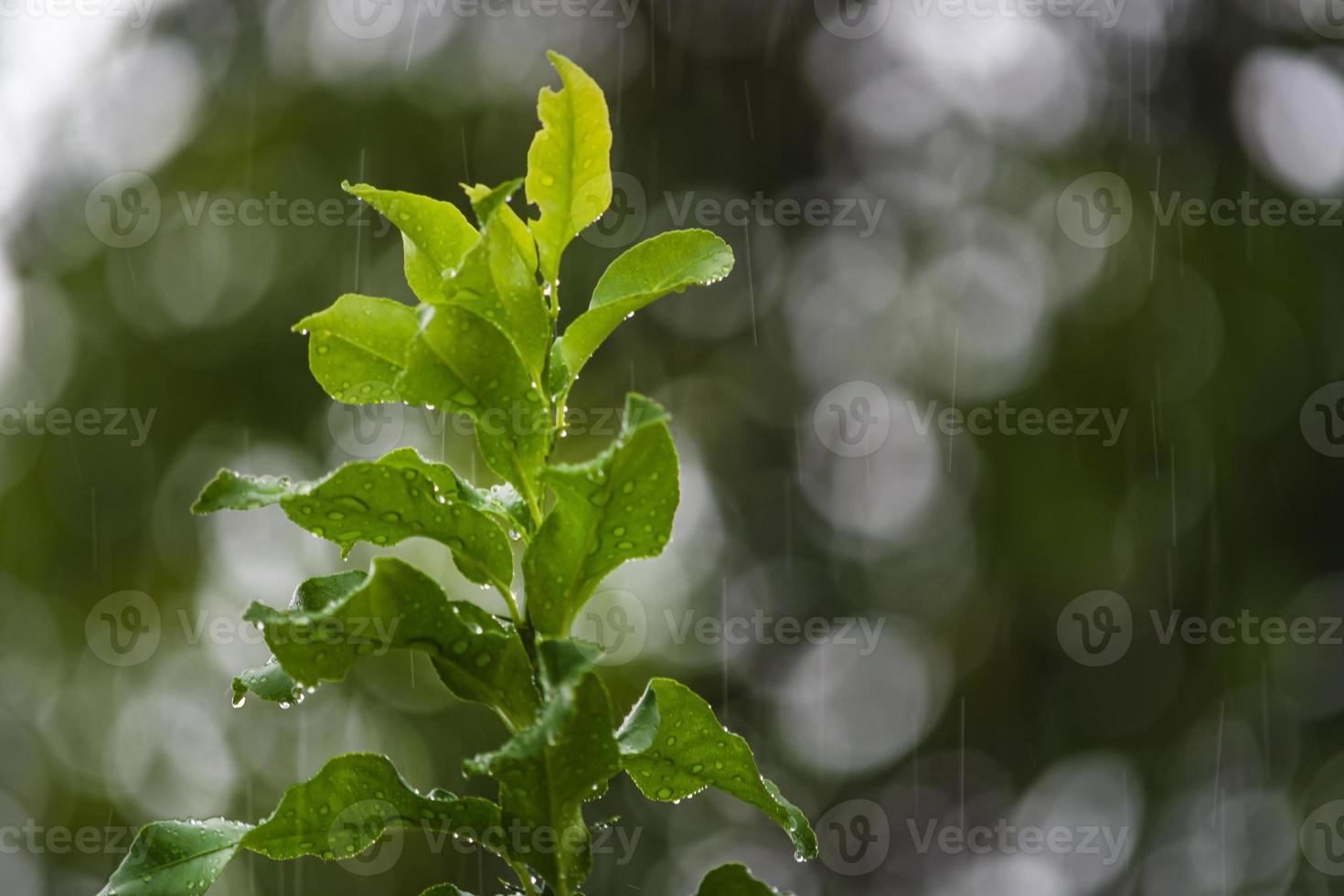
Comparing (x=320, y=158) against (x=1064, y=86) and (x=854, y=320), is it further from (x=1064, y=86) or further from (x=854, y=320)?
(x=1064, y=86)

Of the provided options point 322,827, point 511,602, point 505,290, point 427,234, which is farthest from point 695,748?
point 427,234

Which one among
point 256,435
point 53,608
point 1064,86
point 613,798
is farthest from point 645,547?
point 1064,86

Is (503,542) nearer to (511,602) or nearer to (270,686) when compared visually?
(511,602)

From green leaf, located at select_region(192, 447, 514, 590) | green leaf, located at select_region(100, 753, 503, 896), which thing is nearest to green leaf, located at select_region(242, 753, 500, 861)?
green leaf, located at select_region(100, 753, 503, 896)

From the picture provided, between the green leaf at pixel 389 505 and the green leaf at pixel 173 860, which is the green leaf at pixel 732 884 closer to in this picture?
the green leaf at pixel 389 505

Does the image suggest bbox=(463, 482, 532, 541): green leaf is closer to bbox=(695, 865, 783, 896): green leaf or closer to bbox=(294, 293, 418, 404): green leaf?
bbox=(294, 293, 418, 404): green leaf

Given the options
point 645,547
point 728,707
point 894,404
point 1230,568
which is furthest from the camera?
point 894,404
